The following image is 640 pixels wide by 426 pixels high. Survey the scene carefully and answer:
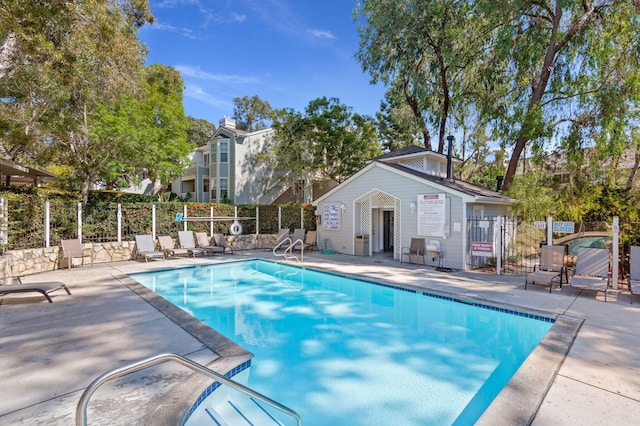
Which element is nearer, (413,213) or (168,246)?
(413,213)

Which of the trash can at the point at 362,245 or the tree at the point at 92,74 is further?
the trash can at the point at 362,245

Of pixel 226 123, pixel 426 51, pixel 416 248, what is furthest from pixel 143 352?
pixel 226 123

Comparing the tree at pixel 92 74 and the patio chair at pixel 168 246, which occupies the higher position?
the tree at pixel 92 74

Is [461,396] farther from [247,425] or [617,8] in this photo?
[617,8]

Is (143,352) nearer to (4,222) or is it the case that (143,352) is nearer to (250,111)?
(4,222)

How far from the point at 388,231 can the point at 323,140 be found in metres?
7.71

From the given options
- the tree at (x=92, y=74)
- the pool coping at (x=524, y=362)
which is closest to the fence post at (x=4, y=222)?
the tree at (x=92, y=74)

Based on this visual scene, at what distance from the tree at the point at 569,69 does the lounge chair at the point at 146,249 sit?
16049 mm

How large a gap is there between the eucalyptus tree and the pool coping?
14.1 m

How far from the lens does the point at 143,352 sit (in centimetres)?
421

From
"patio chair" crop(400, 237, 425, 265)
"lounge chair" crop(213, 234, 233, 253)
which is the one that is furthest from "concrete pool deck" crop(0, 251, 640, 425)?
"lounge chair" crop(213, 234, 233, 253)

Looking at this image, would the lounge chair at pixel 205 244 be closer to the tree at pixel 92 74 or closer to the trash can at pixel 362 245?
the tree at pixel 92 74

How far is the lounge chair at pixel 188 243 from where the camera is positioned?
1383cm

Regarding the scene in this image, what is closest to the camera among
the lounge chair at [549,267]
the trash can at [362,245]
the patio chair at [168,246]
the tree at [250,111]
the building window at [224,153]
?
the lounge chair at [549,267]
